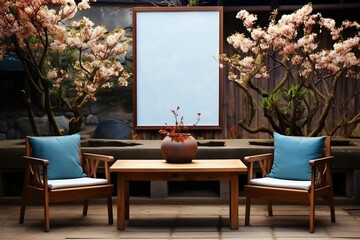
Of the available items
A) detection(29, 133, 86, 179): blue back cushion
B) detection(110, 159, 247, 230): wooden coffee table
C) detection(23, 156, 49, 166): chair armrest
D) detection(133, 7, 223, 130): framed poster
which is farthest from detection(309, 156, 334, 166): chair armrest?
detection(133, 7, 223, 130): framed poster

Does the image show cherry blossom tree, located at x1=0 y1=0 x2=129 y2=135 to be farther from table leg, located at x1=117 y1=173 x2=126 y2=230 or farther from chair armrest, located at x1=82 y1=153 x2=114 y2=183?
table leg, located at x1=117 y1=173 x2=126 y2=230

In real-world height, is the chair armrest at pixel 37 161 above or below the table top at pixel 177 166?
above

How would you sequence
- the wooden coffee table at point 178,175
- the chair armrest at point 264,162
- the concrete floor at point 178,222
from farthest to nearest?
the chair armrest at point 264,162 < the wooden coffee table at point 178,175 < the concrete floor at point 178,222

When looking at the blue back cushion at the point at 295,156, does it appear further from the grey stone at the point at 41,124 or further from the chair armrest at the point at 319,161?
the grey stone at the point at 41,124

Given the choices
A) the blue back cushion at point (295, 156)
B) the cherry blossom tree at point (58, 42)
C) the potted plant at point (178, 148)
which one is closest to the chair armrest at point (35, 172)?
the potted plant at point (178, 148)

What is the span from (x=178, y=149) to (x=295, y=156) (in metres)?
0.98

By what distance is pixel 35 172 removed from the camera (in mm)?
5156

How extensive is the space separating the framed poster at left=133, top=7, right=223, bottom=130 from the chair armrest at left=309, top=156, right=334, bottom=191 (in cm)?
229

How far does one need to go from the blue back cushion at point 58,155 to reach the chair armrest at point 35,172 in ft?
0.36

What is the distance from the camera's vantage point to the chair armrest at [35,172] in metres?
4.98

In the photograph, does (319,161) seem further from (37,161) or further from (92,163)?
(37,161)

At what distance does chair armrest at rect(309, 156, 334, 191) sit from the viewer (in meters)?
4.90

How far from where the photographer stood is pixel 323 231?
498 centimetres

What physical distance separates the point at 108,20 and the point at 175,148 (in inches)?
136
